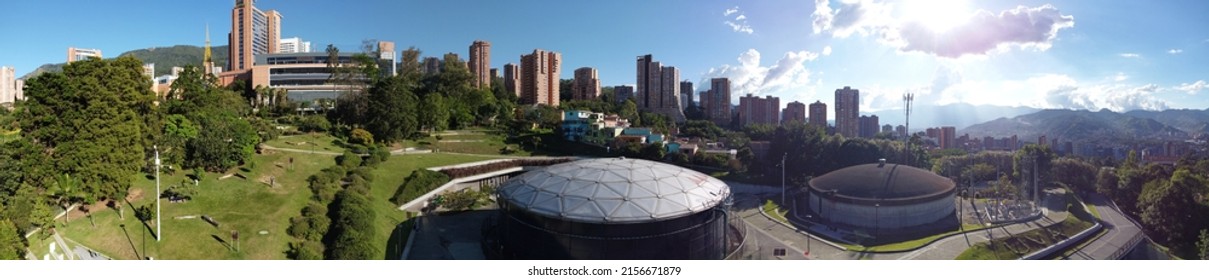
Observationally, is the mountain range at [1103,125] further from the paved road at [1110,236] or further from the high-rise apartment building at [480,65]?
the high-rise apartment building at [480,65]

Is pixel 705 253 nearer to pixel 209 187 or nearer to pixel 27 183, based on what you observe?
pixel 209 187

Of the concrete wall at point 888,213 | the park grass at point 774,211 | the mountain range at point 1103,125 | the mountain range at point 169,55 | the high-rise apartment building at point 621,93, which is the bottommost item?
the park grass at point 774,211

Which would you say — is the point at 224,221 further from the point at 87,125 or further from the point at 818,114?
the point at 818,114

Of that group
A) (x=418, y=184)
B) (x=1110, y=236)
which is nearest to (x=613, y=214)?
(x=418, y=184)

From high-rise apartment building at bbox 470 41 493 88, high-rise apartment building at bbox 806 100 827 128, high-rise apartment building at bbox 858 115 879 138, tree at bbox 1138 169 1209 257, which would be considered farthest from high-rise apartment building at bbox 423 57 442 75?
tree at bbox 1138 169 1209 257

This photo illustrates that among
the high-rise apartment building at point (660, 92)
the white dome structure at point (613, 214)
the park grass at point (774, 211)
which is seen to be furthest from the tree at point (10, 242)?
the park grass at point (774, 211)
